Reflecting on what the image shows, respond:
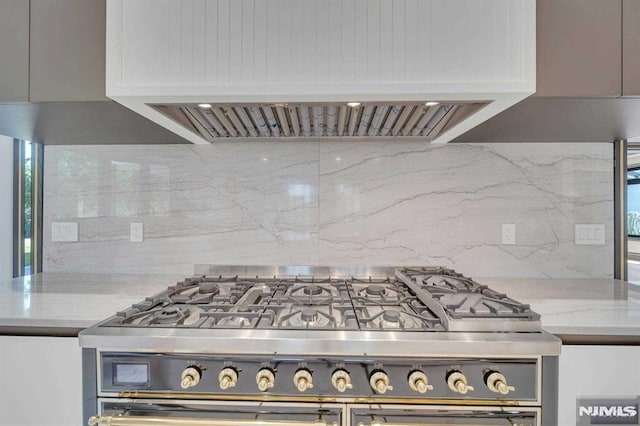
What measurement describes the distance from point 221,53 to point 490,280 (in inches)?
54.8

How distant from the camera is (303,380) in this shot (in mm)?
913

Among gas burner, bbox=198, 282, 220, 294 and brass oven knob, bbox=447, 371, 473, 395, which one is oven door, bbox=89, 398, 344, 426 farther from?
gas burner, bbox=198, 282, 220, 294

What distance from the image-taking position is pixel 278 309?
43.8 inches

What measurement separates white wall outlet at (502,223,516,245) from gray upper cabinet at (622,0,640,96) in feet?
2.36

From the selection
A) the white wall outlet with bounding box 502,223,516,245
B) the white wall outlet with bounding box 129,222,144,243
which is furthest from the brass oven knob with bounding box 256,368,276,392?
the white wall outlet with bounding box 502,223,516,245

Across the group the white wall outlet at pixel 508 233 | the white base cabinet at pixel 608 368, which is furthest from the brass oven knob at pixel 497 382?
the white wall outlet at pixel 508 233

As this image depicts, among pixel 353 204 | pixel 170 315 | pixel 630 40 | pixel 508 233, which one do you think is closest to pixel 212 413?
pixel 170 315

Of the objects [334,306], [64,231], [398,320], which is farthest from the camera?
[64,231]

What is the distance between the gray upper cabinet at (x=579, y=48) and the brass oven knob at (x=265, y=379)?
1116mm

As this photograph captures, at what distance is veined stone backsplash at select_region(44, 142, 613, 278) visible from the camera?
5.40 ft

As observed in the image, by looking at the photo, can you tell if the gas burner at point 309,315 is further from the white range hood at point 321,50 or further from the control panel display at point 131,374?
the white range hood at point 321,50

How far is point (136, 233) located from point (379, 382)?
4.41 ft

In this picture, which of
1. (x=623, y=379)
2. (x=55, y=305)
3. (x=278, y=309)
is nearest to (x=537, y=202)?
(x=623, y=379)

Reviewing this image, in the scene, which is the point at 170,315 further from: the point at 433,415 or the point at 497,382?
the point at 497,382
